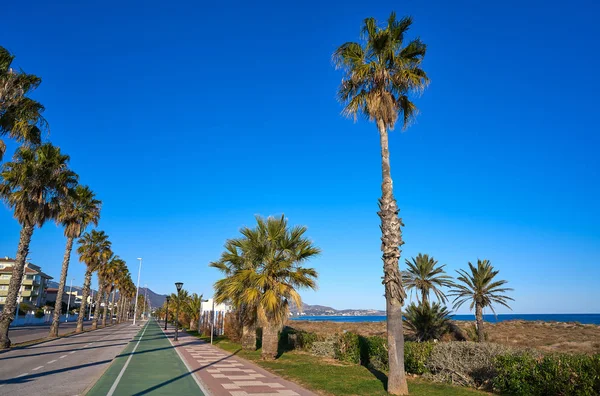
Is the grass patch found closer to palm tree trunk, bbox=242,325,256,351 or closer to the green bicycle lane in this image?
the green bicycle lane

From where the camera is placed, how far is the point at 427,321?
2731cm

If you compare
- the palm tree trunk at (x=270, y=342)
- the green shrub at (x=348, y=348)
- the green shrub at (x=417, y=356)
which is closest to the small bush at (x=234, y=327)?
the palm tree trunk at (x=270, y=342)

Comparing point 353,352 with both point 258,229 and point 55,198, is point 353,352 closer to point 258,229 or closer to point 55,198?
point 258,229

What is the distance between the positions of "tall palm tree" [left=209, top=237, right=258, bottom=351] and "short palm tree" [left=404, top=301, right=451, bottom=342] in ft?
34.8

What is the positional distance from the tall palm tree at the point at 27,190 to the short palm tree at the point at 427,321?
25.0 meters

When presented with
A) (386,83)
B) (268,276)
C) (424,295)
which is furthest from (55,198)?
(424,295)

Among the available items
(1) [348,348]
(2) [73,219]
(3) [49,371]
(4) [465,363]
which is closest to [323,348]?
(1) [348,348]

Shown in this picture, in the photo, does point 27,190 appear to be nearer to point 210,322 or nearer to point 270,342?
point 270,342

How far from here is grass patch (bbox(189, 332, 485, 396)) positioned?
12.2m

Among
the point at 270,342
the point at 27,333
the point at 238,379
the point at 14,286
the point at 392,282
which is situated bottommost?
the point at 27,333

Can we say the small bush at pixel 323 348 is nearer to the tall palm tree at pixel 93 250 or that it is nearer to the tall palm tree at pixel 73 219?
the tall palm tree at pixel 73 219

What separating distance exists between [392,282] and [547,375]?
4509 millimetres

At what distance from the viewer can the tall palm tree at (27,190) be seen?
82.8 feet

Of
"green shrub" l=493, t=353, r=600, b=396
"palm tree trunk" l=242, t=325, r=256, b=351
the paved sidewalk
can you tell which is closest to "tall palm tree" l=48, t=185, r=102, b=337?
"palm tree trunk" l=242, t=325, r=256, b=351
